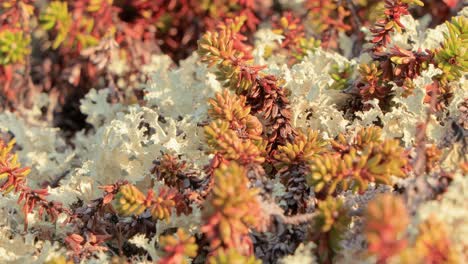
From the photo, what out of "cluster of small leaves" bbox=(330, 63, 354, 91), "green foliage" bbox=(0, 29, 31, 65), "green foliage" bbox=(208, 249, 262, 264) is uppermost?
"green foliage" bbox=(208, 249, 262, 264)

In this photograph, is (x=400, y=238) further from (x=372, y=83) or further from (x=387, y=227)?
(x=372, y=83)

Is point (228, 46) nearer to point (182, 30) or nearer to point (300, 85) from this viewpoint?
point (300, 85)

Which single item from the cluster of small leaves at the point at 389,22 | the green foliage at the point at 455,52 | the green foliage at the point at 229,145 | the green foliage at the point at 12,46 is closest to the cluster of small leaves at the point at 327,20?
the cluster of small leaves at the point at 389,22

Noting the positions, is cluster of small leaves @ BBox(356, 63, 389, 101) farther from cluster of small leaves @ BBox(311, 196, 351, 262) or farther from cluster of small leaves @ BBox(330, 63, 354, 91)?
cluster of small leaves @ BBox(311, 196, 351, 262)

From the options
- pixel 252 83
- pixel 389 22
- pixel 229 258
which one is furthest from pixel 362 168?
pixel 389 22

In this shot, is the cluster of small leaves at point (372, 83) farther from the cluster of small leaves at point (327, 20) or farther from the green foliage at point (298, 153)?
the cluster of small leaves at point (327, 20)

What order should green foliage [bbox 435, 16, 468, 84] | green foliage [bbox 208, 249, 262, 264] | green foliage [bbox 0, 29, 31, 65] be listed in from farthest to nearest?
green foliage [bbox 0, 29, 31, 65]
green foliage [bbox 435, 16, 468, 84]
green foliage [bbox 208, 249, 262, 264]

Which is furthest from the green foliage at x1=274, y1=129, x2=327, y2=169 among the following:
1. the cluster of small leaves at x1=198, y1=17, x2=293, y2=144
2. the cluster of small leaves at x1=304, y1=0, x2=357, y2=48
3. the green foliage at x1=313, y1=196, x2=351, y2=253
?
the cluster of small leaves at x1=304, y1=0, x2=357, y2=48

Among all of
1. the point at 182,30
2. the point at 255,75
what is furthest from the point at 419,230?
the point at 182,30
